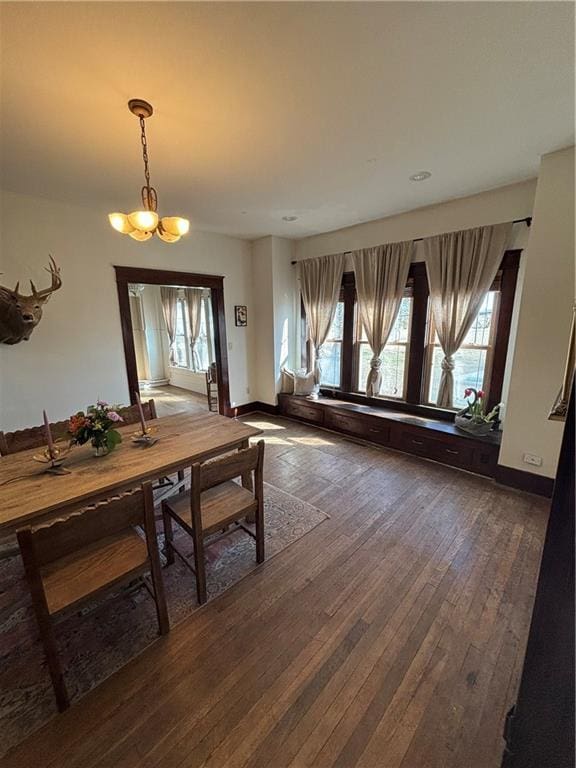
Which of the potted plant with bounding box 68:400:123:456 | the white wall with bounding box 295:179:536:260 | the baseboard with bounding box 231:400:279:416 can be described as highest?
the white wall with bounding box 295:179:536:260

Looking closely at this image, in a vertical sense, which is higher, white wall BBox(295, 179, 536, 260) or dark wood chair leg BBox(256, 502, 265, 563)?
white wall BBox(295, 179, 536, 260)

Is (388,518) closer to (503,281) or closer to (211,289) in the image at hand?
(503,281)

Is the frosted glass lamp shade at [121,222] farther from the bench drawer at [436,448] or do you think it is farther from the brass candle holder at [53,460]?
the bench drawer at [436,448]

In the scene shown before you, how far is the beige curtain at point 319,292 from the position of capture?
447cm

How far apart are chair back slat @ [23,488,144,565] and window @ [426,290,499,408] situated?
3538mm

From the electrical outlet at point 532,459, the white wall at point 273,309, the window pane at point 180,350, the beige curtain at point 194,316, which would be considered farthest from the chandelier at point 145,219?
the window pane at point 180,350

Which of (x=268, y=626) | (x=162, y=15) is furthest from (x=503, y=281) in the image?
(x=268, y=626)

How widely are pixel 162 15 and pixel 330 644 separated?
9.77 ft

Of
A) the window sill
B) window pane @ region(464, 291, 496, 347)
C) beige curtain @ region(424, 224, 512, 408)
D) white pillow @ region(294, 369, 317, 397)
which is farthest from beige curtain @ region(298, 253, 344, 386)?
window pane @ region(464, 291, 496, 347)

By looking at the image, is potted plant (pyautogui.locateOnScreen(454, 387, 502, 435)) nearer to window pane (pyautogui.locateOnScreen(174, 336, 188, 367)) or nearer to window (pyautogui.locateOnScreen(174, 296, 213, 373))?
window (pyautogui.locateOnScreen(174, 296, 213, 373))

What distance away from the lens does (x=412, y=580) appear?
1.95 metres

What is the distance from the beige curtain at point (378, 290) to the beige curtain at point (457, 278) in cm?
35

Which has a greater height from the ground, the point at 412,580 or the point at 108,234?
the point at 108,234

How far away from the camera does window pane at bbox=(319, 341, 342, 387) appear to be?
4.82 metres
